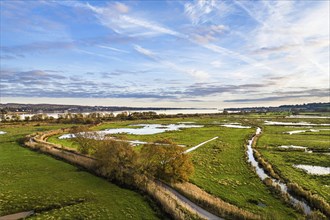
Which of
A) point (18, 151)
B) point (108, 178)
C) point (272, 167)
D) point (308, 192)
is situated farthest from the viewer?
point (18, 151)

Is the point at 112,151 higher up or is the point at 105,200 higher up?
the point at 112,151

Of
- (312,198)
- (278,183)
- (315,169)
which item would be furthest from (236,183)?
(315,169)

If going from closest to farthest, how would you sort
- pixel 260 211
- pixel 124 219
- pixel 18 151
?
pixel 124 219, pixel 260 211, pixel 18 151

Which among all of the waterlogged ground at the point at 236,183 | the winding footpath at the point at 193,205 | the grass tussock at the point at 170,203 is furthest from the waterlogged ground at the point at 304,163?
the grass tussock at the point at 170,203

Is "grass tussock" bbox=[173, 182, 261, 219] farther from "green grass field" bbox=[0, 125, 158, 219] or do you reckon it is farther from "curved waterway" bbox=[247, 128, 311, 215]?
"curved waterway" bbox=[247, 128, 311, 215]

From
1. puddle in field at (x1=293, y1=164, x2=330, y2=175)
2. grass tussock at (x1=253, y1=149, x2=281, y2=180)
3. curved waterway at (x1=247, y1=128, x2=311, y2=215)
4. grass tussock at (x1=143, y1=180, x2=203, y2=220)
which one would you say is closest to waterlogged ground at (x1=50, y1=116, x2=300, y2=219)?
curved waterway at (x1=247, y1=128, x2=311, y2=215)

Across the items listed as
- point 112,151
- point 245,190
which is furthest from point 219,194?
point 112,151

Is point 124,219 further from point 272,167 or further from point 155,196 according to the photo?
point 272,167

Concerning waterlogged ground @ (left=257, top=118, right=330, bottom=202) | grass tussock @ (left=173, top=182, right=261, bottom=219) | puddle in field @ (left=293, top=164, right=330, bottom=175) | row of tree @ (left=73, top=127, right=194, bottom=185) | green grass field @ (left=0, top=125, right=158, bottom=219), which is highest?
row of tree @ (left=73, top=127, right=194, bottom=185)
